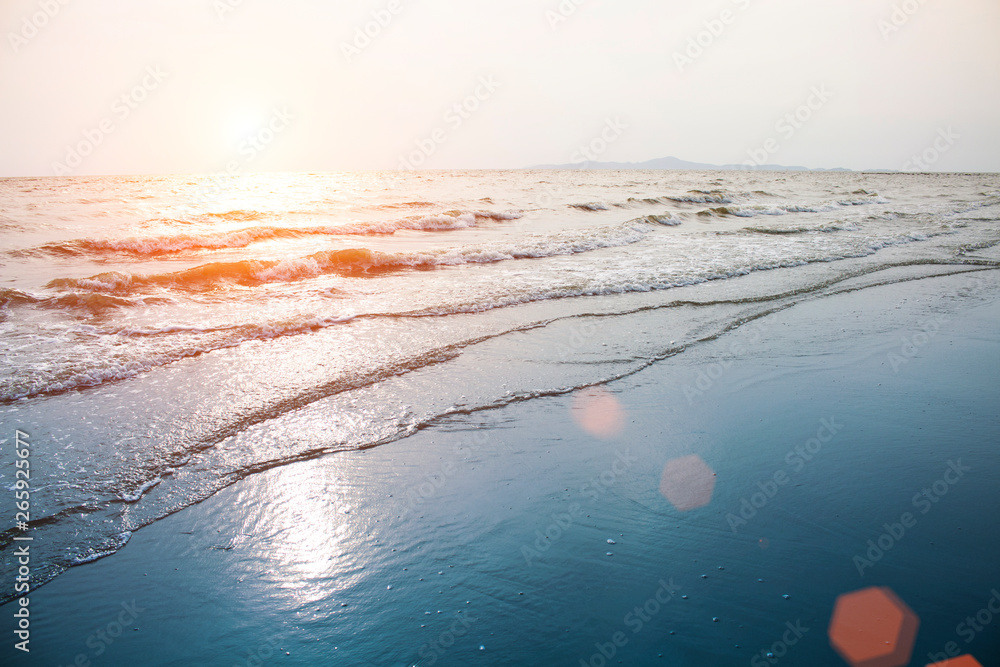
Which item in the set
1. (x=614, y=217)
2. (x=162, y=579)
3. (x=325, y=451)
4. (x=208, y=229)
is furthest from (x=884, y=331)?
(x=208, y=229)

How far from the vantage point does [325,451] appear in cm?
459

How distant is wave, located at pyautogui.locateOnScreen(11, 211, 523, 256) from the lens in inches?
567

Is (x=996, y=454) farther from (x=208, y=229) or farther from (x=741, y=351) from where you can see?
(x=208, y=229)
